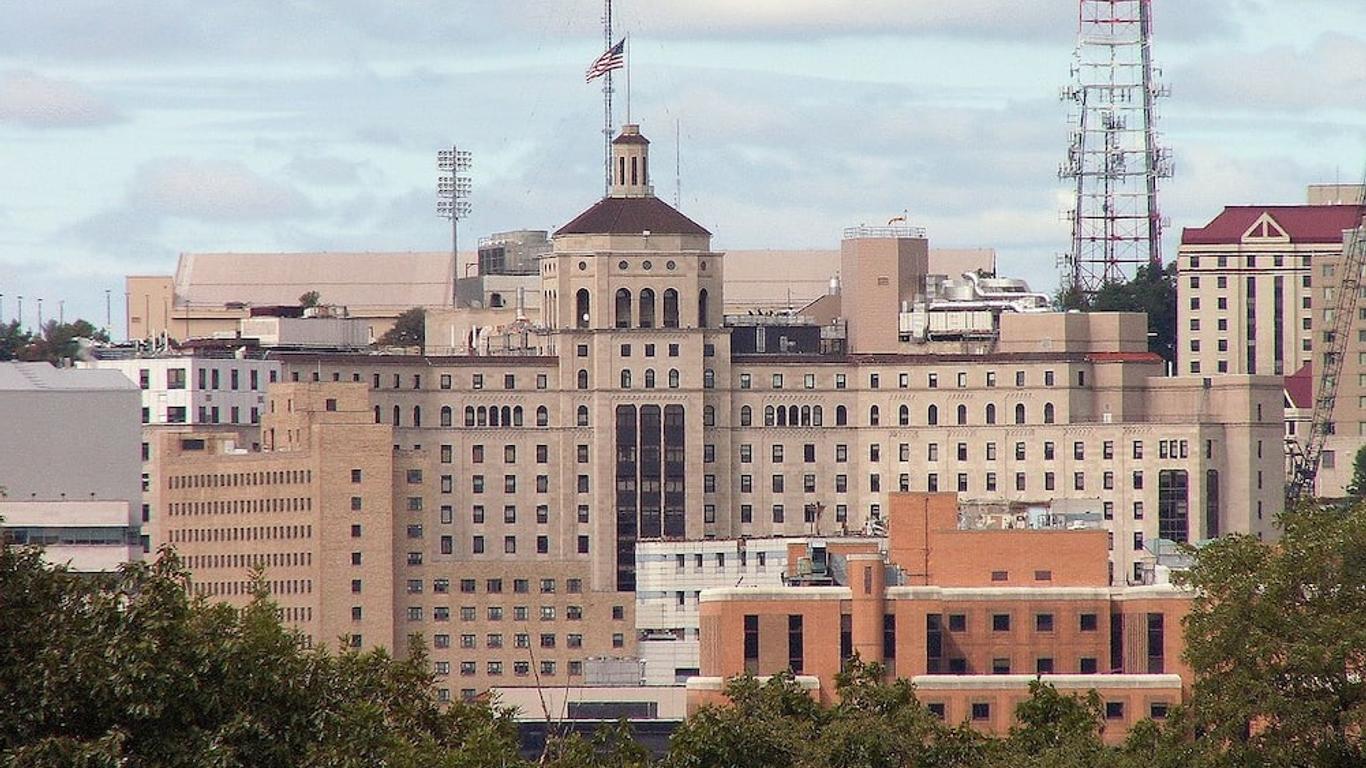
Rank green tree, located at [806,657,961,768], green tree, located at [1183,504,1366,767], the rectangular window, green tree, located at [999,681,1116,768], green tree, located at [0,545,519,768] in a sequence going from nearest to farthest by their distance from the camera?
green tree, located at [0,545,519,768]
green tree, located at [1183,504,1366,767]
green tree, located at [999,681,1116,768]
green tree, located at [806,657,961,768]
the rectangular window

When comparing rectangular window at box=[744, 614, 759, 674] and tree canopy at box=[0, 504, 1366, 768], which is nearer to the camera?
tree canopy at box=[0, 504, 1366, 768]

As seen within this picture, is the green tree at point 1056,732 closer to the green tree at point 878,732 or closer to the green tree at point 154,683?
the green tree at point 878,732

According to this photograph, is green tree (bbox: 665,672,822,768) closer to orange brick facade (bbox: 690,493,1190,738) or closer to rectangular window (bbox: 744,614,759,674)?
orange brick facade (bbox: 690,493,1190,738)

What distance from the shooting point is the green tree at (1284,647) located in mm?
109062

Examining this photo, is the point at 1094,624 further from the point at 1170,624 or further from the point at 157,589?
the point at 157,589

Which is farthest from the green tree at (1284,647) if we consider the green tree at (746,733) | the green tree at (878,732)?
the green tree at (746,733)

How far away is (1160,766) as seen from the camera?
11444 cm

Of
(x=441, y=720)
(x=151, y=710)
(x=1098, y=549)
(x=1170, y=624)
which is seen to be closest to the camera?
(x=151, y=710)

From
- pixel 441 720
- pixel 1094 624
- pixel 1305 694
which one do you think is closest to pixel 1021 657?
pixel 1094 624

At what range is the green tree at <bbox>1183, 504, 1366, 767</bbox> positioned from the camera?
358 ft

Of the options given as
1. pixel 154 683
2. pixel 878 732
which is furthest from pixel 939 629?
pixel 154 683

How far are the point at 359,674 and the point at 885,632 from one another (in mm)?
64868

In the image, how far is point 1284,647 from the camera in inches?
4382

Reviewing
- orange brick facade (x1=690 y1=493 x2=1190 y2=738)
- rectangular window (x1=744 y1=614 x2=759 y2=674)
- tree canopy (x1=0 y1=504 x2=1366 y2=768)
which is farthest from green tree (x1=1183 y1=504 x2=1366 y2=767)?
rectangular window (x1=744 y1=614 x2=759 y2=674)
